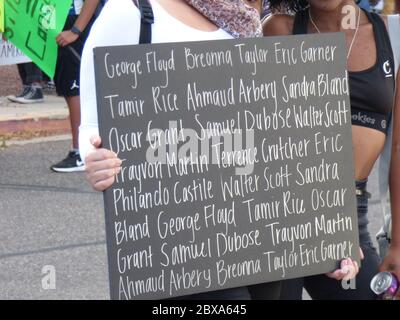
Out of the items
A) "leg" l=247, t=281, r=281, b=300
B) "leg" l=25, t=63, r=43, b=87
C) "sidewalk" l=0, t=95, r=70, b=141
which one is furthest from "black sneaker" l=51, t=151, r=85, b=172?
"leg" l=247, t=281, r=281, b=300

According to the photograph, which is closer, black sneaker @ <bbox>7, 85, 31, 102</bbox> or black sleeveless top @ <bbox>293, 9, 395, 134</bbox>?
black sleeveless top @ <bbox>293, 9, 395, 134</bbox>

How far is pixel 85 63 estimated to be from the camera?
2691 mm

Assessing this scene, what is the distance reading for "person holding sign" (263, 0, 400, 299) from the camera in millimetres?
3141

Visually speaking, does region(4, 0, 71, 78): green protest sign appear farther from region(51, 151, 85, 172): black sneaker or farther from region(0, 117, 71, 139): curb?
region(0, 117, 71, 139): curb

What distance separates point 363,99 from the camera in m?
3.15

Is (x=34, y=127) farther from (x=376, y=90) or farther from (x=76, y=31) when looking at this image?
(x=376, y=90)

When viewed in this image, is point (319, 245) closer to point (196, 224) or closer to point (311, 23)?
point (196, 224)

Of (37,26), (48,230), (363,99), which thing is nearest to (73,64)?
(37,26)

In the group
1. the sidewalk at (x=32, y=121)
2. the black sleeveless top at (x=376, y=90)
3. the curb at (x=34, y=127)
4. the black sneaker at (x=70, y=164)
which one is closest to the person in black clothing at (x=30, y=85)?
the sidewalk at (x=32, y=121)

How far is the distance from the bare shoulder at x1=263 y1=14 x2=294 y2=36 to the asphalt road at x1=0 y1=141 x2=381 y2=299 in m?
2.27

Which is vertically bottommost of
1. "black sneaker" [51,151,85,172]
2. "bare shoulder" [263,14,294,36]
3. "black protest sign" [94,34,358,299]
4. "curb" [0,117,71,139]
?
"black protest sign" [94,34,358,299]

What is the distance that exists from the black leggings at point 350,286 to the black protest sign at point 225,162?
0.15 metres

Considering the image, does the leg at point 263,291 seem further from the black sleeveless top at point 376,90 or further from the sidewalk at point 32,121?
the sidewalk at point 32,121

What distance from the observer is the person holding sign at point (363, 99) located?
314 cm
